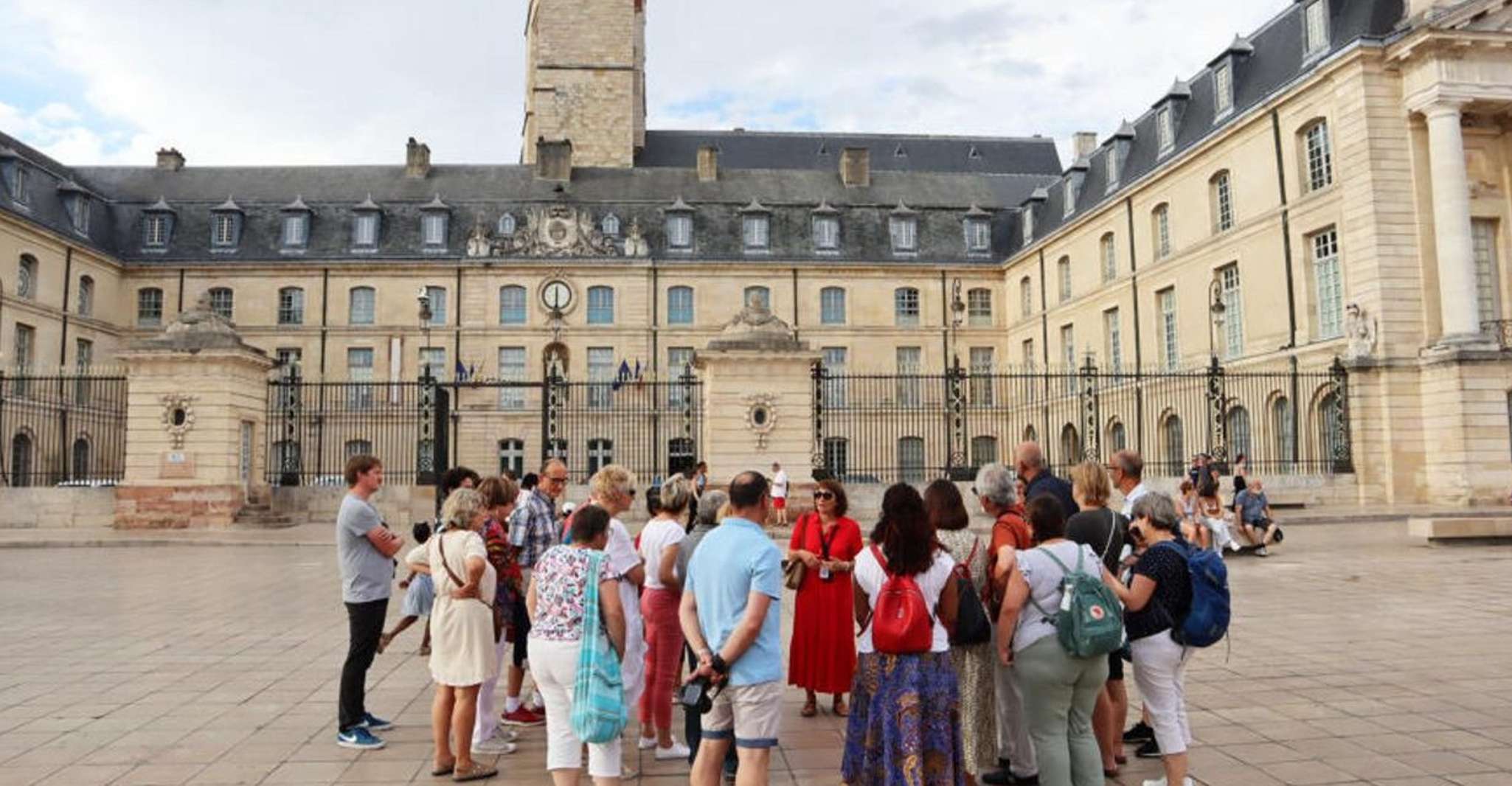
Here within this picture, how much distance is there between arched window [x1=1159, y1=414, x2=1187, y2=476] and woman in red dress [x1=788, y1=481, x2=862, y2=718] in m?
25.0

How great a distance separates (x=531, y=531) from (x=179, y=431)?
48.3ft

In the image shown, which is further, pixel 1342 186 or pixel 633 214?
pixel 633 214

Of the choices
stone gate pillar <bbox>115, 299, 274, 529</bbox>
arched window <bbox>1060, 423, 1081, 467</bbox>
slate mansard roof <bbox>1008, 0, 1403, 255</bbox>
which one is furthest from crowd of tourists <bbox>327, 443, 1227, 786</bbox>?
arched window <bbox>1060, 423, 1081, 467</bbox>

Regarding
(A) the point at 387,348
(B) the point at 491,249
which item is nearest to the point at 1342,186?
(B) the point at 491,249

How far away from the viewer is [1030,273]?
3994 centimetres

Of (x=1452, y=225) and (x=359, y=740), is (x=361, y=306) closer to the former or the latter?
(x=1452, y=225)

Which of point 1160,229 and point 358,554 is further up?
point 1160,229

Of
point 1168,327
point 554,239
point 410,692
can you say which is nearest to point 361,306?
point 554,239

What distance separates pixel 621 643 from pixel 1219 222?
93.4ft

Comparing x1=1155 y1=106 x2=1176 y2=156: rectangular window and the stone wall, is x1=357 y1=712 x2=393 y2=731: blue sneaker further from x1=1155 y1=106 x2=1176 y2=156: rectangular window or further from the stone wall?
x1=1155 y1=106 x2=1176 y2=156: rectangular window

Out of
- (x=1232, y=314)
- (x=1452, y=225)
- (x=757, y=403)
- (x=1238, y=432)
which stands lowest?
(x=1238, y=432)

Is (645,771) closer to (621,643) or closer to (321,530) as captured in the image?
(621,643)

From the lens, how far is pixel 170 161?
140ft

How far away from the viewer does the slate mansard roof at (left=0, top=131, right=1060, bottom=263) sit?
39531 mm
